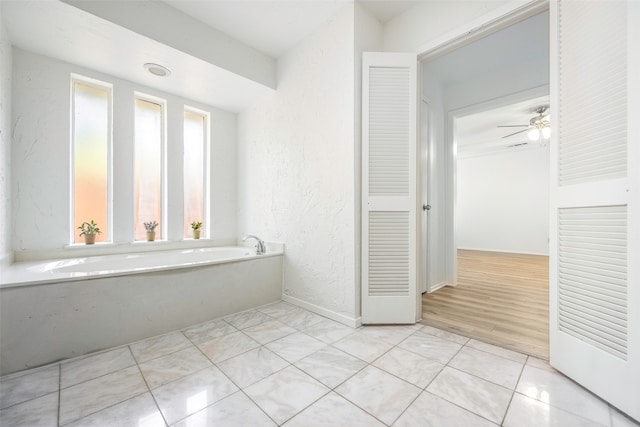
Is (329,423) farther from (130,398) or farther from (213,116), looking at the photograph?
(213,116)

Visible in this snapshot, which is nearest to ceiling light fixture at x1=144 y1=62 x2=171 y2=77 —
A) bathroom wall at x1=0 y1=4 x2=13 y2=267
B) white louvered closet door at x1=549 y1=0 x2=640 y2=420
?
bathroom wall at x1=0 y1=4 x2=13 y2=267

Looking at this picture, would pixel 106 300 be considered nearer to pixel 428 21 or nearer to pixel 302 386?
pixel 302 386

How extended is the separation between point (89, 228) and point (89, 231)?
30 millimetres

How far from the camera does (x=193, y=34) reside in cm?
217

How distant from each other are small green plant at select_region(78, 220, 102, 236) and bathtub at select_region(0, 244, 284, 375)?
27cm

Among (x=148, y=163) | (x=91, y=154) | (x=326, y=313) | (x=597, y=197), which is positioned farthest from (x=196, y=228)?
(x=597, y=197)

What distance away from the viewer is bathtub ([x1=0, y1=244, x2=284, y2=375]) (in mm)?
1436

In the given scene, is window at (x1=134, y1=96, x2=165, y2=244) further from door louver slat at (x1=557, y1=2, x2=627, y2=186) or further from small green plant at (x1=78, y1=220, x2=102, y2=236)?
door louver slat at (x1=557, y1=2, x2=627, y2=186)

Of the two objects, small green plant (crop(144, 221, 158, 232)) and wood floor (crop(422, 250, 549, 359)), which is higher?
small green plant (crop(144, 221, 158, 232))

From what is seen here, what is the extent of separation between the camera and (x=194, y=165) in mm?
3221

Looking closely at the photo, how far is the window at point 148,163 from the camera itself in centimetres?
278

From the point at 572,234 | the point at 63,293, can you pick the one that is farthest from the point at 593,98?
the point at 63,293

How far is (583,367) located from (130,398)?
86.1 inches

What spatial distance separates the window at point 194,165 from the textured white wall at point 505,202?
6.20 meters
